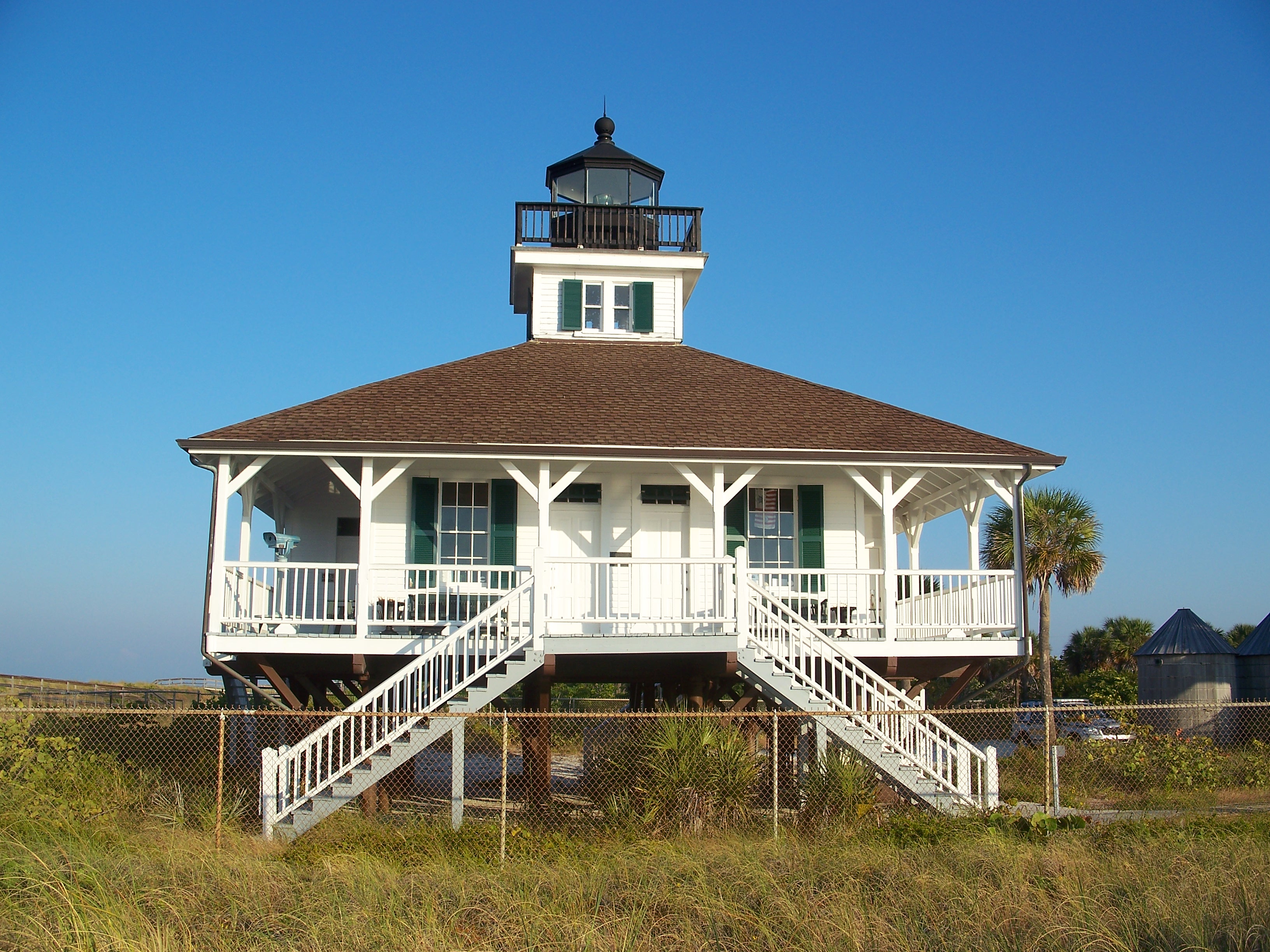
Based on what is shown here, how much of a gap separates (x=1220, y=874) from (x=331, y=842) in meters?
7.95

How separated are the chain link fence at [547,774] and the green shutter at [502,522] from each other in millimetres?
2470

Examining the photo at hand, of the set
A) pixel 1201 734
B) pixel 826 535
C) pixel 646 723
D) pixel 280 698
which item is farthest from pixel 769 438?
pixel 1201 734

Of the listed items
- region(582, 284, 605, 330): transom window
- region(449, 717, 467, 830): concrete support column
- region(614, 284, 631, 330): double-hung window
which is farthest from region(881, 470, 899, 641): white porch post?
region(582, 284, 605, 330): transom window

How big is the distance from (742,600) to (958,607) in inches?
142

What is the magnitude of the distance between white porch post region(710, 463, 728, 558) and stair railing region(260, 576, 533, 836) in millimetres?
2655

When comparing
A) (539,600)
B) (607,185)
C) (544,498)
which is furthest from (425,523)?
(607,185)

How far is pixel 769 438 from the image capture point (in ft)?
53.4

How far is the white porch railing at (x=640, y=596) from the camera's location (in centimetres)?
1445

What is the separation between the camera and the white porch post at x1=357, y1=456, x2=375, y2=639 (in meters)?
15.2

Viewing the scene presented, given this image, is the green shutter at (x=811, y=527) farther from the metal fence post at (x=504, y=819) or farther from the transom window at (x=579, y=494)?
the metal fence post at (x=504, y=819)

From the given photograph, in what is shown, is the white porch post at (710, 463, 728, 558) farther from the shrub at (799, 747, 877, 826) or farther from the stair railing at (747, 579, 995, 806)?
the shrub at (799, 747, 877, 826)

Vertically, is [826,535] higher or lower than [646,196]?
lower

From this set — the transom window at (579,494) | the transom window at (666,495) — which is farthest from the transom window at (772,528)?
the transom window at (579,494)

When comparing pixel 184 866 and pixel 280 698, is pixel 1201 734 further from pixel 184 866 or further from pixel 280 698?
pixel 184 866
